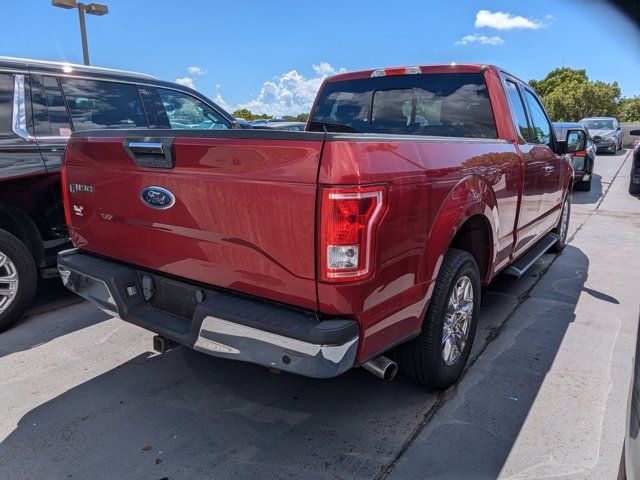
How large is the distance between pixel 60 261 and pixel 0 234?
1.00 metres

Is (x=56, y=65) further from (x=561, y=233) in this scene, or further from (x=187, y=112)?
(x=561, y=233)

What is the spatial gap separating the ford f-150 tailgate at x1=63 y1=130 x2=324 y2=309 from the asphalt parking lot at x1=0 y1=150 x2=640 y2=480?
0.85 meters

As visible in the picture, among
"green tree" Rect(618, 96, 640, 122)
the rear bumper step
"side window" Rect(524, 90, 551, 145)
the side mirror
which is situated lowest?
the rear bumper step

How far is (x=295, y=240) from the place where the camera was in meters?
2.03

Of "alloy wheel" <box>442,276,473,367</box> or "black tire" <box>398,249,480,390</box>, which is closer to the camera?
"black tire" <box>398,249,480,390</box>

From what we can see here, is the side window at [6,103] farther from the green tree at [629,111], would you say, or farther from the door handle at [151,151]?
the green tree at [629,111]

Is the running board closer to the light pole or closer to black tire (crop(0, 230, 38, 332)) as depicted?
black tire (crop(0, 230, 38, 332))

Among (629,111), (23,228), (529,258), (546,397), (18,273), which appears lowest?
(546,397)

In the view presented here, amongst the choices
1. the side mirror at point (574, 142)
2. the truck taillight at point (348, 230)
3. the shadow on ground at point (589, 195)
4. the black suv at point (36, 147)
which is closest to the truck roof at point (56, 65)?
the black suv at point (36, 147)

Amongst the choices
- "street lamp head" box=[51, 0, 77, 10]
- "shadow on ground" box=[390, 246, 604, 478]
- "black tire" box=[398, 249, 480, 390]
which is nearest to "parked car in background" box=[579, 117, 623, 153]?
"shadow on ground" box=[390, 246, 604, 478]

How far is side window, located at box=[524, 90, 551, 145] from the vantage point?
4511mm

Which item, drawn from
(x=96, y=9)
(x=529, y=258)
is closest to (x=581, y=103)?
(x=96, y=9)

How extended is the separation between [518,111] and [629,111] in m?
51.6

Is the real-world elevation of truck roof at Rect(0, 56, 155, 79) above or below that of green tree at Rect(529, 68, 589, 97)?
below
